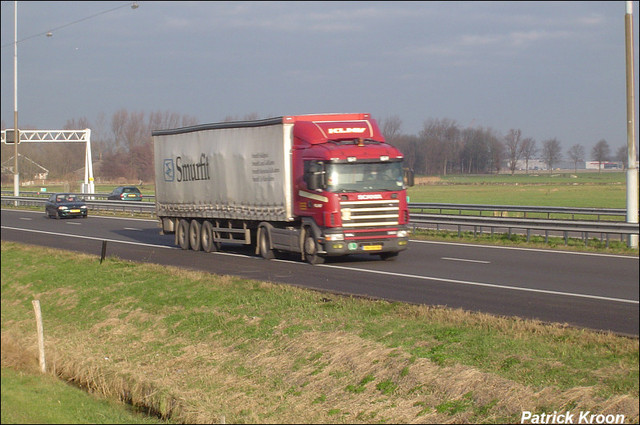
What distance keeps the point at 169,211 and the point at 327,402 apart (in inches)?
696

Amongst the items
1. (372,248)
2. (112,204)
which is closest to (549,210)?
(372,248)

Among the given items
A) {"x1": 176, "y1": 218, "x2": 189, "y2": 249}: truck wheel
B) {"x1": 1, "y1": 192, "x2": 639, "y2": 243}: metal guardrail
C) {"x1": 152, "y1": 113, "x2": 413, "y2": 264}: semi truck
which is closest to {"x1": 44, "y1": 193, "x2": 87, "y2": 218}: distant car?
{"x1": 1, "y1": 192, "x2": 639, "y2": 243}: metal guardrail

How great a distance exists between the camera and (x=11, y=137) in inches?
1881

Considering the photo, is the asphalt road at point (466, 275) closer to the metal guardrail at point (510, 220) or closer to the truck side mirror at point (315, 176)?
the metal guardrail at point (510, 220)

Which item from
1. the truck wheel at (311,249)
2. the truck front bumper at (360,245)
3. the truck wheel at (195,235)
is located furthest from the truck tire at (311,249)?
the truck wheel at (195,235)

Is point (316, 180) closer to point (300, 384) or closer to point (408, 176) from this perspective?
point (408, 176)

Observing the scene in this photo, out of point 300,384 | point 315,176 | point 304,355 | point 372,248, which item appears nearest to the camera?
point 300,384

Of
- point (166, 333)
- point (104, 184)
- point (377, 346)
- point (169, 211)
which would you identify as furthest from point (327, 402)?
point (104, 184)

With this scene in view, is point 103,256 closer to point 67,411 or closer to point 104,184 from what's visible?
point 67,411

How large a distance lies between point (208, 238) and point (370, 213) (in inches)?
281

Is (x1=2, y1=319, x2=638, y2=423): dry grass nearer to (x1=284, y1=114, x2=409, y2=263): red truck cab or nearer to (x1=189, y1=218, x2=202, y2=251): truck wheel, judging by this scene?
(x1=284, y1=114, x2=409, y2=263): red truck cab

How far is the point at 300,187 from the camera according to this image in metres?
20.3

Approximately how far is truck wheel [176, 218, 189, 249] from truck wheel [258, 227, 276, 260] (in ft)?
14.2

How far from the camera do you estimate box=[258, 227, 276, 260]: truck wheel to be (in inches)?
861
